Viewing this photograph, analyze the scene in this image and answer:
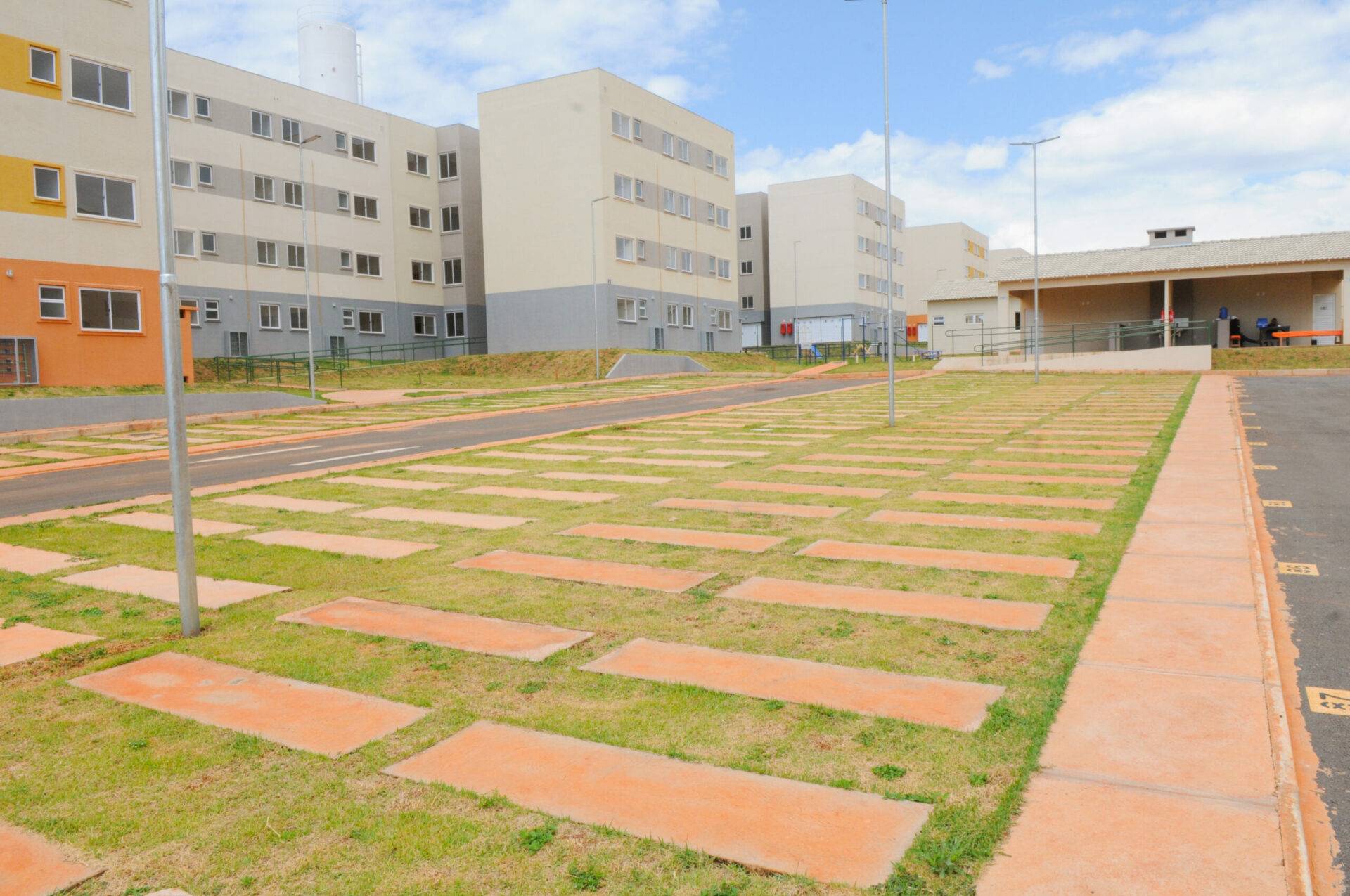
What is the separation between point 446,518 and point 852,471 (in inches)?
208

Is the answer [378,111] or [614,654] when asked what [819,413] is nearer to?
[614,654]

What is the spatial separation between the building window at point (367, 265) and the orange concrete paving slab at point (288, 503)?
43609 millimetres

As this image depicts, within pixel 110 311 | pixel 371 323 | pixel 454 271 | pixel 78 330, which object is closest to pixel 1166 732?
pixel 78 330

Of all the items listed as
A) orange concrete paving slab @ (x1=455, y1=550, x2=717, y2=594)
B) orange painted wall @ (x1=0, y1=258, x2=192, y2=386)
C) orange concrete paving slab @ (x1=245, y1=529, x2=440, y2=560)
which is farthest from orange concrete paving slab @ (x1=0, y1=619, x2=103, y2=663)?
orange painted wall @ (x1=0, y1=258, x2=192, y2=386)

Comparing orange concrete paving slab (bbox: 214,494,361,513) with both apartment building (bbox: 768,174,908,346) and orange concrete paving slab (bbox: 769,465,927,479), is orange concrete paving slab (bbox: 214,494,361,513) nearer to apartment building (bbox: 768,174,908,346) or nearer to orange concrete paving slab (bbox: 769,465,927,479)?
orange concrete paving slab (bbox: 769,465,927,479)

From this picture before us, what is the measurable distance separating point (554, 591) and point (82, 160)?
29.7m

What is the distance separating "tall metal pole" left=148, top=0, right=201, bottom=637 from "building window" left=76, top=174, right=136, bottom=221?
28.2 metres

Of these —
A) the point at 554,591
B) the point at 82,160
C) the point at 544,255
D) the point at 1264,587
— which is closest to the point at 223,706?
the point at 554,591

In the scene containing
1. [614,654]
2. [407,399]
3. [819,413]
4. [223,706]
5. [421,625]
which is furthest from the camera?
[407,399]

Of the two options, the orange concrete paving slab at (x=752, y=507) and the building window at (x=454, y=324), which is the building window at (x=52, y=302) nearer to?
the orange concrete paving slab at (x=752, y=507)

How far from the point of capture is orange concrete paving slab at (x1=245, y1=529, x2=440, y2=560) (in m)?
7.98

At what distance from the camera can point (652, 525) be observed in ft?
28.9

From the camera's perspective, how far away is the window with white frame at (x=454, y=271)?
189 feet

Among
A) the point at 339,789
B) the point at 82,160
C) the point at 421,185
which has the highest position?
the point at 421,185
